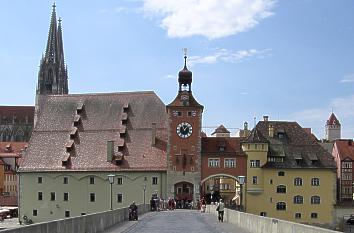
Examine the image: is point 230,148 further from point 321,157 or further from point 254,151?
point 321,157

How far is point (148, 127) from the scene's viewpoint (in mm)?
114688

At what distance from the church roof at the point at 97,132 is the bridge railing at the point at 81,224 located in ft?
195

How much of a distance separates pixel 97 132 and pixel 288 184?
3006cm

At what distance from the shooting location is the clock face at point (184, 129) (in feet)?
355

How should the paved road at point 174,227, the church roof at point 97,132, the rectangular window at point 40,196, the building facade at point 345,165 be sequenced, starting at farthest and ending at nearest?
the building facade at point 345,165 → the church roof at point 97,132 → the rectangular window at point 40,196 → the paved road at point 174,227

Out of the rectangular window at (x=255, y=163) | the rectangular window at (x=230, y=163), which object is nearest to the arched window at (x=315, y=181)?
the rectangular window at (x=255, y=163)

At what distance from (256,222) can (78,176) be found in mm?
78102

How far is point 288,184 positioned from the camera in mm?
109875

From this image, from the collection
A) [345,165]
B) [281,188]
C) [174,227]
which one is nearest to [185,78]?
[281,188]

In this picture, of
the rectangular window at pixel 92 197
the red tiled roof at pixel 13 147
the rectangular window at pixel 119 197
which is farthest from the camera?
the red tiled roof at pixel 13 147

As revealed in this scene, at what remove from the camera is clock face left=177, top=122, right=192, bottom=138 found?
355ft

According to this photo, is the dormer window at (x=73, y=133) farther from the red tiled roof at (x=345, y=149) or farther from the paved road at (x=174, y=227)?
the paved road at (x=174, y=227)

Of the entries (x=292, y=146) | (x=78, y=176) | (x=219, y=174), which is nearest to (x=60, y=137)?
(x=78, y=176)

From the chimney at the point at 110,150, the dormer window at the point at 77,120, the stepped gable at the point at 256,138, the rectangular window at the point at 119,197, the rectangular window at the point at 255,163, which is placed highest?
the dormer window at the point at 77,120
